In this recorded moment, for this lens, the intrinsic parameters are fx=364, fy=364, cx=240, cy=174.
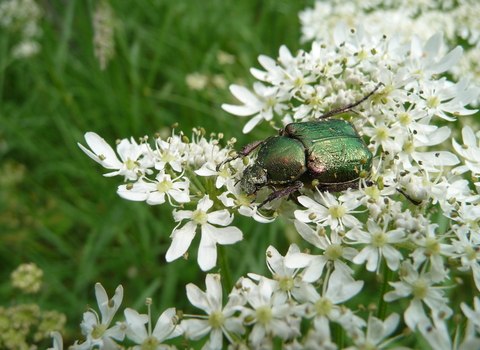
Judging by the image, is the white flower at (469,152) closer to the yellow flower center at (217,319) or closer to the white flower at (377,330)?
the white flower at (377,330)

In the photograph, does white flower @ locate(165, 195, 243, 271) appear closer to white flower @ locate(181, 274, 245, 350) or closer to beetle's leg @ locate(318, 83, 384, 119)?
white flower @ locate(181, 274, 245, 350)

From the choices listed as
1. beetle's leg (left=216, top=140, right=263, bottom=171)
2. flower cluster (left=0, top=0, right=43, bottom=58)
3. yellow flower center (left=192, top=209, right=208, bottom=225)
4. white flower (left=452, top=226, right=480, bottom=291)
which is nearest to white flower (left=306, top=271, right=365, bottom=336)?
white flower (left=452, top=226, right=480, bottom=291)

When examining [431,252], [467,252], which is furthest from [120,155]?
[467,252]

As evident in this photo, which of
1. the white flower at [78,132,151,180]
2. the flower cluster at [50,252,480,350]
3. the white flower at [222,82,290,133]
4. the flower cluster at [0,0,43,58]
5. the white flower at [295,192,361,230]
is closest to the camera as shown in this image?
the flower cluster at [50,252,480,350]

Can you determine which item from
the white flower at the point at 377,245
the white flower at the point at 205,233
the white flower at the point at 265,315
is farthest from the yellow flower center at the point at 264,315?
the white flower at the point at 377,245

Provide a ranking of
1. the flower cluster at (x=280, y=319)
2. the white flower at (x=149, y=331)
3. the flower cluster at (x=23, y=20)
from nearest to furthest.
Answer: the flower cluster at (x=280, y=319)
the white flower at (x=149, y=331)
the flower cluster at (x=23, y=20)

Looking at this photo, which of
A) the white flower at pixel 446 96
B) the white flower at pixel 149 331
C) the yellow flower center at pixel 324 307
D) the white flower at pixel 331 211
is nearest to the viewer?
the yellow flower center at pixel 324 307

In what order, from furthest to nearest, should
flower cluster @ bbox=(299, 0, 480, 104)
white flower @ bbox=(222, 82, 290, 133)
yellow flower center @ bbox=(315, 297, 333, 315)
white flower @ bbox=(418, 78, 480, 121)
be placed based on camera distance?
flower cluster @ bbox=(299, 0, 480, 104) → white flower @ bbox=(222, 82, 290, 133) → white flower @ bbox=(418, 78, 480, 121) → yellow flower center @ bbox=(315, 297, 333, 315)

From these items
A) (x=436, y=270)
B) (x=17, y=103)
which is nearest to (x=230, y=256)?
(x=436, y=270)

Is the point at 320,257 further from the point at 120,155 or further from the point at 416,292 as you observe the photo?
the point at 120,155
